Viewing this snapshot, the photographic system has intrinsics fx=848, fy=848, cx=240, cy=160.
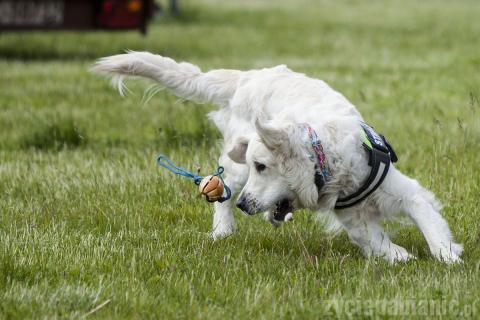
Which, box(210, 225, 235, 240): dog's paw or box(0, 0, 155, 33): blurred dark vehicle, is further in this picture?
box(0, 0, 155, 33): blurred dark vehicle

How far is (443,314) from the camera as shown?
3389mm

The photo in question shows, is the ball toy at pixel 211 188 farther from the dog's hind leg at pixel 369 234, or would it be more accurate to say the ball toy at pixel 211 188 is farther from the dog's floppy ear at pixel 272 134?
the dog's hind leg at pixel 369 234

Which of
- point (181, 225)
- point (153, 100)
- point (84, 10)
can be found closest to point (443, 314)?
point (181, 225)

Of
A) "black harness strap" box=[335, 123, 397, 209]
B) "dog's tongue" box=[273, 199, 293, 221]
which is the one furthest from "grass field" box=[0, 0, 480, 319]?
"black harness strap" box=[335, 123, 397, 209]

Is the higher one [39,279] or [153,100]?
[39,279]

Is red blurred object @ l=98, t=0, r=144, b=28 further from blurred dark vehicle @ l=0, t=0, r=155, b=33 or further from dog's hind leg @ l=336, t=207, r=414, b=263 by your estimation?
dog's hind leg @ l=336, t=207, r=414, b=263

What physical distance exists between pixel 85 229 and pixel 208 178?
80 centimetres

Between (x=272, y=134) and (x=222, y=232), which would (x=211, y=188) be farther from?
(x=272, y=134)

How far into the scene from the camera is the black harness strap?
4484mm

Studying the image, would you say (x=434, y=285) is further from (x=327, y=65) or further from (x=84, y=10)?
→ (x=84, y=10)

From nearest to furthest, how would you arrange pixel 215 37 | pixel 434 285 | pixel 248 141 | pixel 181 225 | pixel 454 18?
1. pixel 434 285
2. pixel 248 141
3. pixel 181 225
4. pixel 215 37
5. pixel 454 18

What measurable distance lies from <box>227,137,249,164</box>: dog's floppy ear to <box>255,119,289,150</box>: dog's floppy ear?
0.39 metres

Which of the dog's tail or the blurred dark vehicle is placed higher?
the dog's tail

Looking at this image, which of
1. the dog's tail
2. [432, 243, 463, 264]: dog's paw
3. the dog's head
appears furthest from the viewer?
the dog's tail
